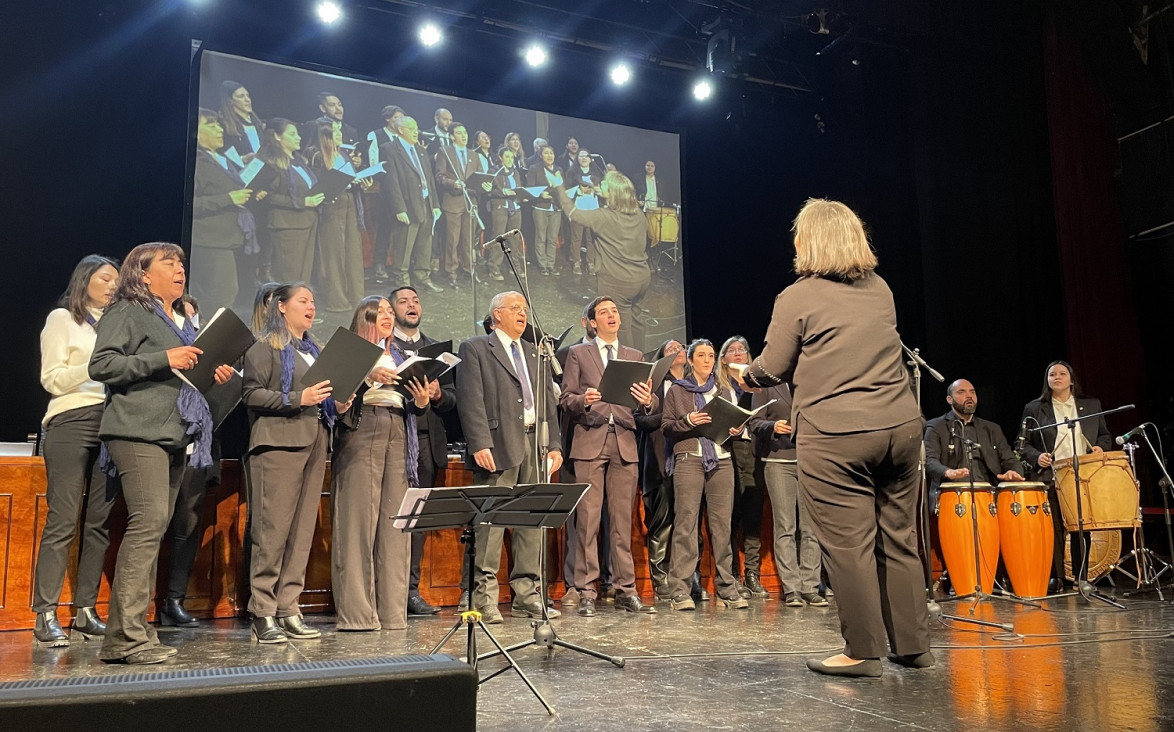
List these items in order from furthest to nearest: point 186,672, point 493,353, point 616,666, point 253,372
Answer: point 493,353 → point 253,372 → point 616,666 → point 186,672

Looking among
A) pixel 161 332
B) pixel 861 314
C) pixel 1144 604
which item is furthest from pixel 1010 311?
pixel 161 332

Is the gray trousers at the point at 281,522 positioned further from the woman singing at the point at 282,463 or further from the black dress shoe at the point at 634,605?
the black dress shoe at the point at 634,605

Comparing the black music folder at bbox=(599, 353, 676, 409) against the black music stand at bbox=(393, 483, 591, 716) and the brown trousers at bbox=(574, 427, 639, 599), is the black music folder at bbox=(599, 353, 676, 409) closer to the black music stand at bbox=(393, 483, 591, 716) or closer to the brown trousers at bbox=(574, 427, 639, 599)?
the brown trousers at bbox=(574, 427, 639, 599)

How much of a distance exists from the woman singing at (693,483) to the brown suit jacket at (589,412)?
22cm

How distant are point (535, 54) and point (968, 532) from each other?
581 centimetres

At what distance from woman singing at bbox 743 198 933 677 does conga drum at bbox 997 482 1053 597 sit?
3407 mm

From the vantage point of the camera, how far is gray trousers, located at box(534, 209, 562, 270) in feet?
29.0

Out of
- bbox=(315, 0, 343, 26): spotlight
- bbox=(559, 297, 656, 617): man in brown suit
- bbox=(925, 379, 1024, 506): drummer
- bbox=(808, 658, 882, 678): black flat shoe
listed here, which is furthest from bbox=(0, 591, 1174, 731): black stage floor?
bbox=(315, 0, 343, 26): spotlight

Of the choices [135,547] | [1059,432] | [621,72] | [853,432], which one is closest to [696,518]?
[853,432]

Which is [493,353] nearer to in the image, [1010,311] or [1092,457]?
[1092,457]

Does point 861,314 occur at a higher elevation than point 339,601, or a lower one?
higher

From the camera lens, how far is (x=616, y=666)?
3.49 metres

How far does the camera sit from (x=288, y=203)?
7.75 metres

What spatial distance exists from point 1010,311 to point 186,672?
957 cm
